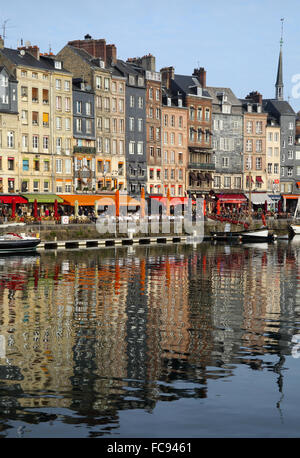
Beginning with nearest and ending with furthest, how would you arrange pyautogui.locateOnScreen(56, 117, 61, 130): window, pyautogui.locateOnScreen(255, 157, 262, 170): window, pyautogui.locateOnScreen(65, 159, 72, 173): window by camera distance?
pyautogui.locateOnScreen(56, 117, 61, 130): window → pyautogui.locateOnScreen(65, 159, 72, 173): window → pyautogui.locateOnScreen(255, 157, 262, 170): window

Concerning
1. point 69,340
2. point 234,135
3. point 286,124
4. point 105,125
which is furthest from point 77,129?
point 69,340

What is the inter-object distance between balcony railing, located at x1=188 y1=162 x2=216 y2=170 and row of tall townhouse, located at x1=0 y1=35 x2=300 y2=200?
16 centimetres

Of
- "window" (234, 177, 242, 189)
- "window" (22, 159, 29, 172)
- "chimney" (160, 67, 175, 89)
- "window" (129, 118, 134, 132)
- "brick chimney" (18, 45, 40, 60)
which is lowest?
"window" (234, 177, 242, 189)

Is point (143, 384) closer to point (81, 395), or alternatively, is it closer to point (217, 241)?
point (81, 395)

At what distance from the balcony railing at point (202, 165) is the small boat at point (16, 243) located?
48.0m

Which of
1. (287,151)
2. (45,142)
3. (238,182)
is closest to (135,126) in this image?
(45,142)

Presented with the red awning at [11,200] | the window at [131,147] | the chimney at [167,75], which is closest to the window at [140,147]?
the window at [131,147]

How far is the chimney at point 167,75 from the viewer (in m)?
109

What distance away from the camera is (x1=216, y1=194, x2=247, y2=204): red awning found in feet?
364

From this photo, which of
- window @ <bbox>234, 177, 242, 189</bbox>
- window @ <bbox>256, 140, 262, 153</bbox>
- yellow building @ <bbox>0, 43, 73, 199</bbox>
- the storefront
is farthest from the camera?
window @ <bbox>256, 140, 262, 153</bbox>

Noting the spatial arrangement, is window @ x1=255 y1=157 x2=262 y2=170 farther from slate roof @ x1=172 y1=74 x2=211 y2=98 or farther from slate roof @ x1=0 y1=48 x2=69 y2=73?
slate roof @ x1=0 y1=48 x2=69 y2=73

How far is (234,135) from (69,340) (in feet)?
308

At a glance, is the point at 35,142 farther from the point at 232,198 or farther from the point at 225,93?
the point at 225,93

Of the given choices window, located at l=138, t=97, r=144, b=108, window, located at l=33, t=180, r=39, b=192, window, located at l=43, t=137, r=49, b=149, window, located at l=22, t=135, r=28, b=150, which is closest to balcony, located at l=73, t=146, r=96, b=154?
window, located at l=43, t=137, r=49, b=149
